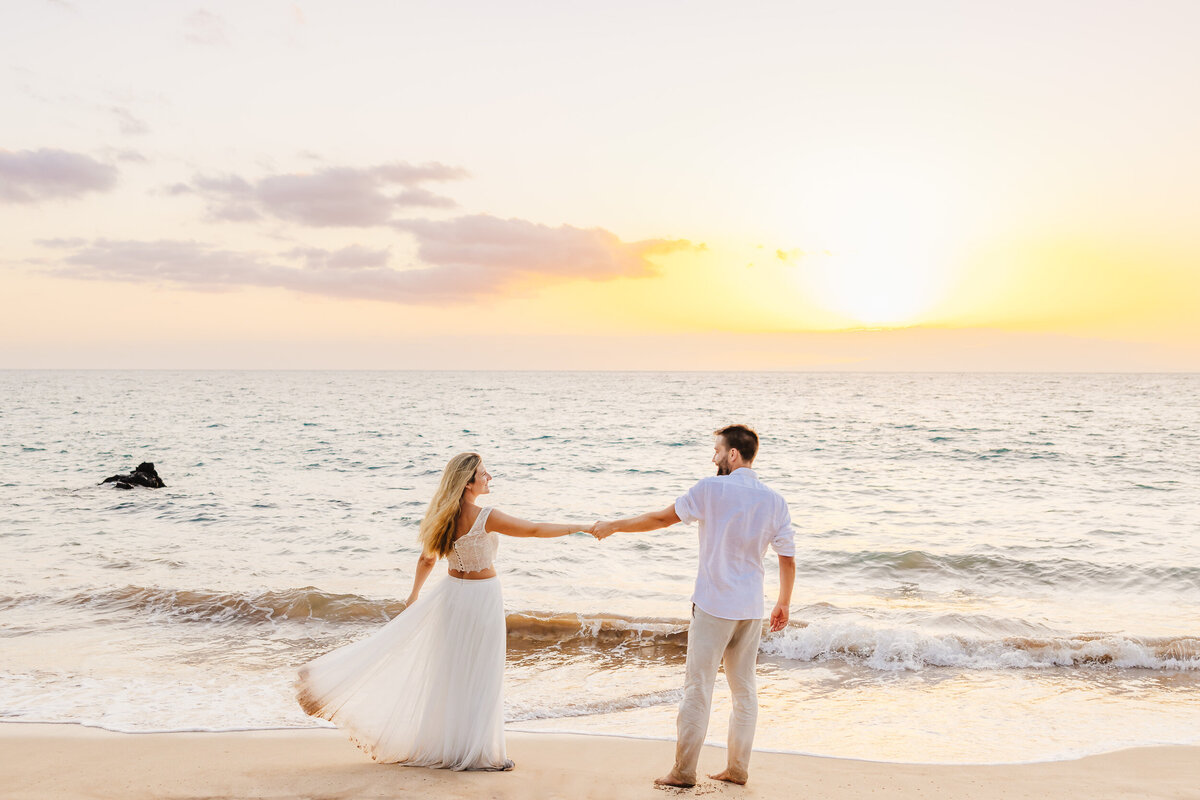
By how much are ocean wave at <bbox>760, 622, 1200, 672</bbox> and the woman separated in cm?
462

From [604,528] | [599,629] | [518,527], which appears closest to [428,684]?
[518,527]

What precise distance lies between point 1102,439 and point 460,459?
38.1 meters

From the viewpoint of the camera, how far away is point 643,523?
4.86 metres

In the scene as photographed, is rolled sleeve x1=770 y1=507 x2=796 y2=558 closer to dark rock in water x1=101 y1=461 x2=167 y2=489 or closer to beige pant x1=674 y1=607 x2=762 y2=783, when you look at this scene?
beige pant x1=674 y1=607 x2=762 y2=783

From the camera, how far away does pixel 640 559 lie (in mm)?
13367

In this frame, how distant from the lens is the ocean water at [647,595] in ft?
22.3

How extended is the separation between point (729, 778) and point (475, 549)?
222 cm

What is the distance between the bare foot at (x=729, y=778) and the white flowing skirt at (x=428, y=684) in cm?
141

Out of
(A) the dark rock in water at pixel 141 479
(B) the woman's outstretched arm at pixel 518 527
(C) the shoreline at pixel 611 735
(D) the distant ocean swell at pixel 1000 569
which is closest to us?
(B) the woman's outstretched arm at pixel 518 527

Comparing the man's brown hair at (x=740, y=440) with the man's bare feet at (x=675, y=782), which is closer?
the man's brown hair at (x=740, y=440)

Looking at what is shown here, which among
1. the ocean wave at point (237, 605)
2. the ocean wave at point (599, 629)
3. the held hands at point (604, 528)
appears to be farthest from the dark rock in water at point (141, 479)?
the held hands at point (604, 528)

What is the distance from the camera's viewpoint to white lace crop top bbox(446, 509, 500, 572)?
483 cm

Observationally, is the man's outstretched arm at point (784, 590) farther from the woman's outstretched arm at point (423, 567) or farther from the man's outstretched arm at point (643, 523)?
the woman's outstretched arm at point (423, 567)

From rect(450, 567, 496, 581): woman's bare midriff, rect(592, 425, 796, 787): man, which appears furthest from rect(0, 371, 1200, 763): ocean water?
rect(450, 567, 496, 581): woman's bare midriff
